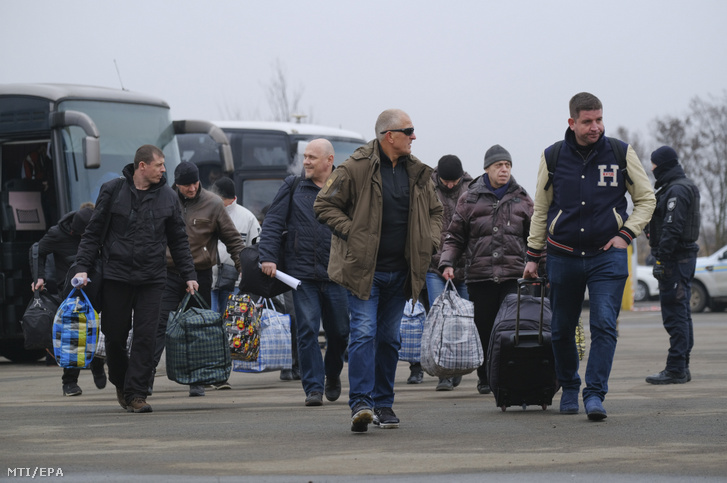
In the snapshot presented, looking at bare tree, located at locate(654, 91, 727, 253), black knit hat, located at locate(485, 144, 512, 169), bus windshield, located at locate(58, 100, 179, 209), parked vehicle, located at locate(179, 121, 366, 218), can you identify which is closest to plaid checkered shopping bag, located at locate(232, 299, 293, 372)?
black knit hat, located at locate(485, 144, 512, 169)

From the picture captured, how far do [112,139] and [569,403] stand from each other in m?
10.1

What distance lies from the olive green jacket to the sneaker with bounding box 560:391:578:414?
4.92 ft

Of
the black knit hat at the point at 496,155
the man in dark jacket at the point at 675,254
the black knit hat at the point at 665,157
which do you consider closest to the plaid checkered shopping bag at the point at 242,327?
the black knit hat at the point at 496,155

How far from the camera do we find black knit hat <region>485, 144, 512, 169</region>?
10305 millimetres

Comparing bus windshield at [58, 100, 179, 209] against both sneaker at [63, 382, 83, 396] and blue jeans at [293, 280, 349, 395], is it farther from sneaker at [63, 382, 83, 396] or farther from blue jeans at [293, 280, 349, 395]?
blue jeans at [293, 280, 349, 395]

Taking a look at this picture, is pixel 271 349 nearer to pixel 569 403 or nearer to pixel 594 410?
pixel 569 403

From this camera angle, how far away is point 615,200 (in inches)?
318

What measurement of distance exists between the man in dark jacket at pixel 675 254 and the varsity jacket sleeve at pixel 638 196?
2909 millimetres

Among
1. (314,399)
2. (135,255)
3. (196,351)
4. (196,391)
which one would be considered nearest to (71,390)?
(196,391)

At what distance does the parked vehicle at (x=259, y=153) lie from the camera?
21.8m

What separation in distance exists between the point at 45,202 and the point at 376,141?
964cm

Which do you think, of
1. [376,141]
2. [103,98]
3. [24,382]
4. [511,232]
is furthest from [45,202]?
[376,141]

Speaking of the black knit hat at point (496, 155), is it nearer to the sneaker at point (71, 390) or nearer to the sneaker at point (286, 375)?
the sneaker at point (286, 375)

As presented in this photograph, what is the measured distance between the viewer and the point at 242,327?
11.7 metres
